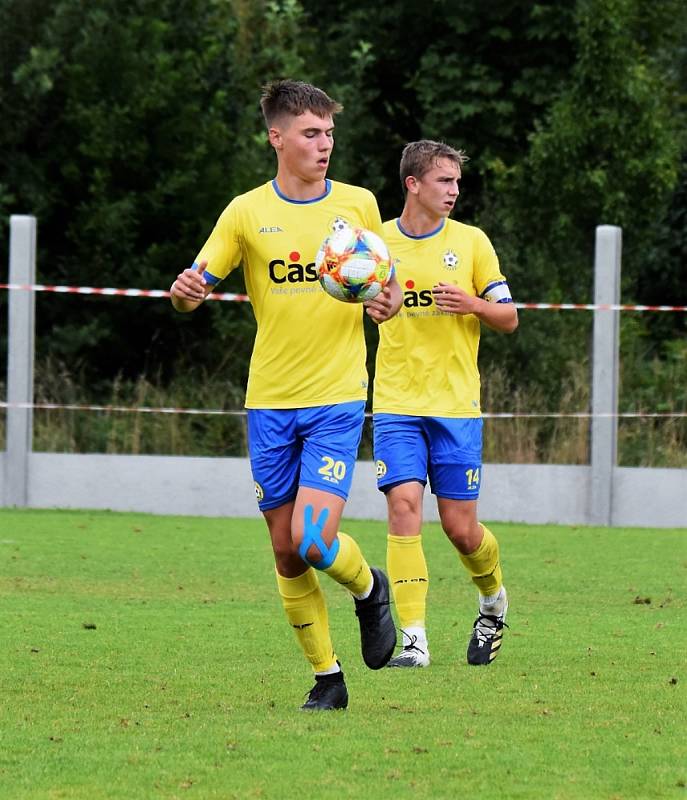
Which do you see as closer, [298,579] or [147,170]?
[298,579]

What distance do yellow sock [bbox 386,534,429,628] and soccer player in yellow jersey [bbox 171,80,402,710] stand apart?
1309mm

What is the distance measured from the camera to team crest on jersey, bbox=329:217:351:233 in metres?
6.57

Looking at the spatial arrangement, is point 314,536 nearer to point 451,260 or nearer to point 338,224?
point 338,224

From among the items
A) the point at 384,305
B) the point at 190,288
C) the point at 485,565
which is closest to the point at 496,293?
the point at 485,565

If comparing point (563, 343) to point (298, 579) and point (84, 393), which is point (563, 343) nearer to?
point (84, 393)

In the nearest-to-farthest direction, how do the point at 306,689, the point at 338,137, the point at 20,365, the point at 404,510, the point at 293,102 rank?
the point at 293,102 → the point at 306,689 → the point at 404,510 → the point at 20,365 → the point at 338,137

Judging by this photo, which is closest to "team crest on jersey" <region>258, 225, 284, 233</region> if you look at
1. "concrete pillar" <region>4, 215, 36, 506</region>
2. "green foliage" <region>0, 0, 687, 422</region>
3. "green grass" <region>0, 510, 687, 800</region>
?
"green grass" <region>0, 510, 687, 800</region>

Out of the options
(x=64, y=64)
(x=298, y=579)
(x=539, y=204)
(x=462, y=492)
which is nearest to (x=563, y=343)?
(x=539, y=204)

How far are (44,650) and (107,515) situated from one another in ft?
24.4

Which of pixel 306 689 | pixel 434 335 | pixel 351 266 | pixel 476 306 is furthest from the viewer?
pixel 434 335

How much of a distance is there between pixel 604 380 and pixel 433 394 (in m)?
7.16

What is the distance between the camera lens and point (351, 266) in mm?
6328

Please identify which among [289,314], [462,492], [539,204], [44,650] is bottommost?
[44,650]

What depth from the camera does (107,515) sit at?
1534 cm
